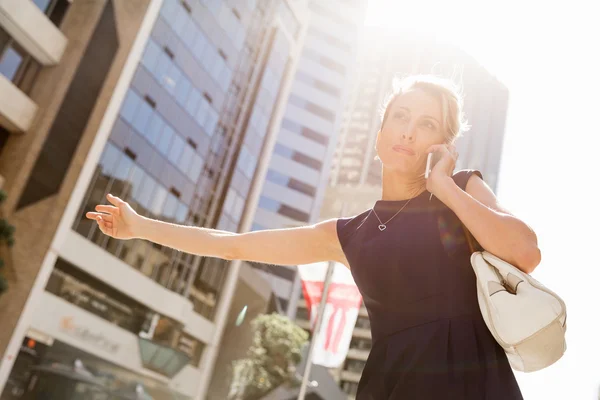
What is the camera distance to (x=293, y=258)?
1982 millimetres

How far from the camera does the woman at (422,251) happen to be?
1.39 meters

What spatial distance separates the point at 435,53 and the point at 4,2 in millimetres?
115173

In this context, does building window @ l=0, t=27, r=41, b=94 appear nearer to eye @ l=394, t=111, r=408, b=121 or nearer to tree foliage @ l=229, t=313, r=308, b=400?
tree foliage @ l=229, t=313, r=308, b=400

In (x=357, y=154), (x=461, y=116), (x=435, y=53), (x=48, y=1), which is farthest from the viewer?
(x=435, y=53)

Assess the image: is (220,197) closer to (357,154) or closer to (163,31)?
(163,31)

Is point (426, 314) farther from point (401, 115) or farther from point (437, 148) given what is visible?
point (401, 115)

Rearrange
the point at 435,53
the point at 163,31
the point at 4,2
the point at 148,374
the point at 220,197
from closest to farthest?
the point at 4,2
the point at 163,31
the point at 148,374
the point at 220,197
the point at 435,53

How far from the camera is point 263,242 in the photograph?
1994 millimetres

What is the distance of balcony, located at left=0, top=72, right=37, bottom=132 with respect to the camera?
21.1 metres

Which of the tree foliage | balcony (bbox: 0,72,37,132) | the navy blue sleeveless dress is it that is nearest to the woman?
the navy blue sleeveless dress

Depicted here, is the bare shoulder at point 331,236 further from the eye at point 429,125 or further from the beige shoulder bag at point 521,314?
the beige shoulder bag at point 521,314

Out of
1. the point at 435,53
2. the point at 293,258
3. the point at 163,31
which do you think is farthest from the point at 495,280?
the point at 435,53

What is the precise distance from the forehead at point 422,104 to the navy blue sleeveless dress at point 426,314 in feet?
0.80

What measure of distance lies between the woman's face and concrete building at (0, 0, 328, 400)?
21970mm
